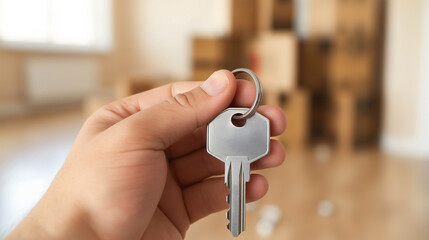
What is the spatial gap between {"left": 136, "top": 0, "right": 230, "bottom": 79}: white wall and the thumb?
4335 millimetres

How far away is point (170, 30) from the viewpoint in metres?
5.18

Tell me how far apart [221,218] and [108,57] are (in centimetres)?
428

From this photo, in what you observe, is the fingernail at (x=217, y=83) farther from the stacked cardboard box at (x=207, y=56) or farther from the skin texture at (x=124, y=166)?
the stacked cardboard box at (x=207, y=56)

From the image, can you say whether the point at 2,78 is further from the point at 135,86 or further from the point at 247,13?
the point at 247,13

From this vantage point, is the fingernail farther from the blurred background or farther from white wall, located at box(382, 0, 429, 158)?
white wall, located at box(382, 0, 429, 158)

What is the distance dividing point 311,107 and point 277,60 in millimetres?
525

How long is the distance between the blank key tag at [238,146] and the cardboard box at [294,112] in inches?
77.7

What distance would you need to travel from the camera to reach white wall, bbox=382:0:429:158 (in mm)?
2229

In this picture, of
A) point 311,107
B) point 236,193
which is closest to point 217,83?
point 236,193

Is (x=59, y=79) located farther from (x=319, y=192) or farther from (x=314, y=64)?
(x=319, y=192)

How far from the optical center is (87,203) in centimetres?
50

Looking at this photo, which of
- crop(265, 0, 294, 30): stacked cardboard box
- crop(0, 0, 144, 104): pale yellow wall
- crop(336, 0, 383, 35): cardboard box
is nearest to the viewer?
crop(336, 0, 383, 35): cardboard box

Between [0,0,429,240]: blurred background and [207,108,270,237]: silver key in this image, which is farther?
[0,0,429,240]: blurred background

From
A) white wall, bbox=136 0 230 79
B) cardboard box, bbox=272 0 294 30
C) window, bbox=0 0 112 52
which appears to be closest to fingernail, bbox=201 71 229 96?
cardboard box, bbox=272 0 294 30
